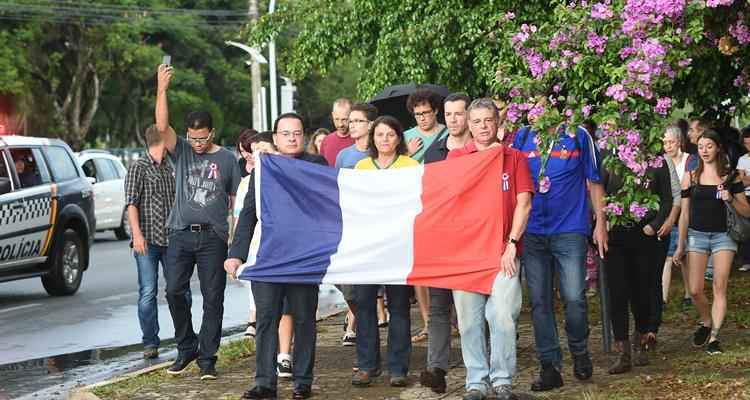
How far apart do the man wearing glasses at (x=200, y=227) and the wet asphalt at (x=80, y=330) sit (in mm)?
973

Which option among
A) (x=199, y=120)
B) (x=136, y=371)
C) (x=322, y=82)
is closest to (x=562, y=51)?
(x=199, y=120)

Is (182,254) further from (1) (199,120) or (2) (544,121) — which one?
(2) (544,121)

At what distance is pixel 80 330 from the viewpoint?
521 inches

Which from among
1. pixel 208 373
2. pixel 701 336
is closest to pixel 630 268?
pixel 701 336

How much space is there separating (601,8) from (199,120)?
3015mm

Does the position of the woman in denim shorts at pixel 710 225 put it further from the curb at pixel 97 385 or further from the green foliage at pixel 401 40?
the green foliage at pixel 401 40

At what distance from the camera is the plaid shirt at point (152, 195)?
10492 millimetres

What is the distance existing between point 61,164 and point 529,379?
30.3ft

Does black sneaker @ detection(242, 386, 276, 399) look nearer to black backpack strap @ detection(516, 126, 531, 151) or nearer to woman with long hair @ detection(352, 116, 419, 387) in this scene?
woman with long hair @ detection(352, 116, 419, 387)

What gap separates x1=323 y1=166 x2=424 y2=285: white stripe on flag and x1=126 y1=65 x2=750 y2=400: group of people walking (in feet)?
0.76

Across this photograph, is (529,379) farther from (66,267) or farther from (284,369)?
(66,267)

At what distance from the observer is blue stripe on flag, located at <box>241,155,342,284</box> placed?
341 inches

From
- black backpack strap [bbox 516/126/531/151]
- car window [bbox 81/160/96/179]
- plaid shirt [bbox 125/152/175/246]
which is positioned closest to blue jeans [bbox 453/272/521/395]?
black backpack strap [bbox 516/126/531/151]

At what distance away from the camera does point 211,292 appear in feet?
30.7
